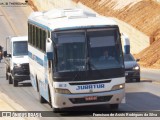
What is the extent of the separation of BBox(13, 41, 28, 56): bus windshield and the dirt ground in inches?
664

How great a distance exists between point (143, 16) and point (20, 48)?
92.7 ft

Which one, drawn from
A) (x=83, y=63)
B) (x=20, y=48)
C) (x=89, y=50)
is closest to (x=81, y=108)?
(x=83, y=63)

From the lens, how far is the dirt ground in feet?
163

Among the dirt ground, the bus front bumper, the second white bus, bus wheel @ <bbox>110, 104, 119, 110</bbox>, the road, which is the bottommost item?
the dirt ground

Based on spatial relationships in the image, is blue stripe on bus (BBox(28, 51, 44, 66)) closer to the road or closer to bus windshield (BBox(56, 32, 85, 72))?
the road

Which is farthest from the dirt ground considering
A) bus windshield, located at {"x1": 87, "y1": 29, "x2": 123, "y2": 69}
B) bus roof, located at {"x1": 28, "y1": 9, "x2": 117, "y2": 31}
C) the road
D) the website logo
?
bus windshield, located at {"x1": 87, "y1": 29, "x2": 123, "y2": 69}

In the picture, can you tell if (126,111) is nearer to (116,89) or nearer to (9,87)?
(116,89)

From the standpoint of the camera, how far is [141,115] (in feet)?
64.4

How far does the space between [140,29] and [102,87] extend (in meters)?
36.3

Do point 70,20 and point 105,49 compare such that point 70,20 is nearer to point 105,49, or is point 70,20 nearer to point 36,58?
point 105,49

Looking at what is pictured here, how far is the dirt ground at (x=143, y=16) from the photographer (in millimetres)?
49531

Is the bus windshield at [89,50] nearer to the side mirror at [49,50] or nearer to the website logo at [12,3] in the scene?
the side mirror at [49,50]

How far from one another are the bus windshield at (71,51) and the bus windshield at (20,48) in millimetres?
11852

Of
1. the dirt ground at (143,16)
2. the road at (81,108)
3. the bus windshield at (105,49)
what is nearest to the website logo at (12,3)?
the dirt ground at (143,16)
